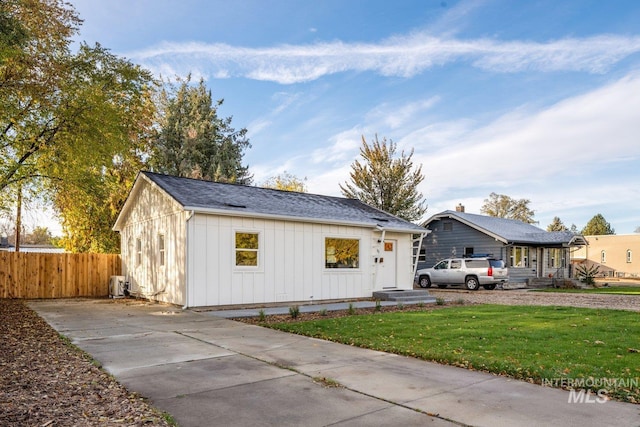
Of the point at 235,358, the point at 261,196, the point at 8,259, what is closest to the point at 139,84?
the point at 261,196

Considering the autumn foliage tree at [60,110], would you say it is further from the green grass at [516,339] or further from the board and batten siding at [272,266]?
the green grass at [516,339]

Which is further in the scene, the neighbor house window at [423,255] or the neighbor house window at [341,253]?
the neighbor house window at [423,255]

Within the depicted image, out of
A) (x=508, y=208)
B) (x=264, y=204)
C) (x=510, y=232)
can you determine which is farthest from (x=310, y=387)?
(x=508, y=208)

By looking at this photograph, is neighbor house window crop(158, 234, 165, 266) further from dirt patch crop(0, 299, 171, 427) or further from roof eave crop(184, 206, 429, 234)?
dirt patch crop(0, 299, 171, 427)

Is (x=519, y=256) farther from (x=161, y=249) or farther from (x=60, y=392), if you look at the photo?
(x=60, y=392)

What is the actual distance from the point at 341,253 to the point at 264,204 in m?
3.47

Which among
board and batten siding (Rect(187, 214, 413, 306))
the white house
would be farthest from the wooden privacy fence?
board and batten siding (Rect(187, 214, 413, 306))

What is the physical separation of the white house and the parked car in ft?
21.6

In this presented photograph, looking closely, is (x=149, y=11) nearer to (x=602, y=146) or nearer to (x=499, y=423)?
(x=499, y=423)

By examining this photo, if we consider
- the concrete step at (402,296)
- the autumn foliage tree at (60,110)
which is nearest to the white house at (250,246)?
the concrete step at (402,296)

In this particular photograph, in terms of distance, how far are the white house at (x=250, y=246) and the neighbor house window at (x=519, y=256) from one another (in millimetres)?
12056

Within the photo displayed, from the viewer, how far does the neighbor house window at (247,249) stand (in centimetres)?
1384

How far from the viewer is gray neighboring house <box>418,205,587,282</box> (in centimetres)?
2751

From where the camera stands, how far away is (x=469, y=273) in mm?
24016
